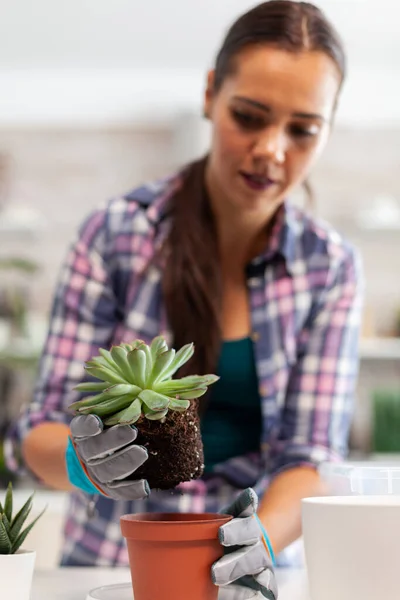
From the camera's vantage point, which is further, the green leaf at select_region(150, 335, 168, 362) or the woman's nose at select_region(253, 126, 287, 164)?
the woman's nose at select_region(253, 126, 287, 164)

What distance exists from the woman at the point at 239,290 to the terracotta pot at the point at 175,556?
1.72 ft

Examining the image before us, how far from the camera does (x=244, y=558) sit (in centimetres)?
79

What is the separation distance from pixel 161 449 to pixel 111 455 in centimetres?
5

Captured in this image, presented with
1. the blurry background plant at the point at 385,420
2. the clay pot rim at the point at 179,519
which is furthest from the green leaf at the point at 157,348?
the blurry background plant at the point at 385,420

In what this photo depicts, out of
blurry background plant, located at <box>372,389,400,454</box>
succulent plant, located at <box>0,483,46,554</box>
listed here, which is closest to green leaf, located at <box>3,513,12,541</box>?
succulent plant, located at <box>0,483,46,554</box>

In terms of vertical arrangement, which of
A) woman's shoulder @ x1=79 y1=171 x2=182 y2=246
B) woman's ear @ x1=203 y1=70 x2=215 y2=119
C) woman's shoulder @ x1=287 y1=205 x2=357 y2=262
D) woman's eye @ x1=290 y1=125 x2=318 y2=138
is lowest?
woman's shoulder @ x1=287 y1=205 x2=357 y2=262

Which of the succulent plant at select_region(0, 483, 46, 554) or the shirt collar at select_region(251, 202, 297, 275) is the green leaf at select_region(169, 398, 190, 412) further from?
the shirt collar at select_region(251, 202, 297, 275)

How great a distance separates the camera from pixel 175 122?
185 inches

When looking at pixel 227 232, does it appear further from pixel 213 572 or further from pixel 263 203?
pixel 213 572

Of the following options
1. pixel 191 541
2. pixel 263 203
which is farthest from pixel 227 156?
pixel 191 541

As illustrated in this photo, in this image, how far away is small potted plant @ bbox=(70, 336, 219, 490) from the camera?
80 cm

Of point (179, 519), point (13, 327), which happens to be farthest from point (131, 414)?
point (13, 327)

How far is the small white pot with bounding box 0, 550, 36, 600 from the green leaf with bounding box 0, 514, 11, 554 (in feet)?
0.04

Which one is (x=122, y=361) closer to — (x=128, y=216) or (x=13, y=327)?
(x=128, y=216)
